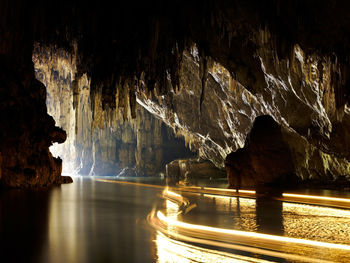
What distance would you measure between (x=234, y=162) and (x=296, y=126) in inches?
110

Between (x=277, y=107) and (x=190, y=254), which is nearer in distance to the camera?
(x=190, y=254)

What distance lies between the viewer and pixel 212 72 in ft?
45.4

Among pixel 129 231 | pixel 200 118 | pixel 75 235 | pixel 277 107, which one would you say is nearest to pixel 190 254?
pixel 129 231

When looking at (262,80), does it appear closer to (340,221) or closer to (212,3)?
(212,3)

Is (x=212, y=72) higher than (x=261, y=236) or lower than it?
higher

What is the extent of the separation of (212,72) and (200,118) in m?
3.04

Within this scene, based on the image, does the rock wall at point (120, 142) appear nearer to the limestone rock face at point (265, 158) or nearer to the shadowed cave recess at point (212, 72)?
the shadowed cave recess at point (212, 72)

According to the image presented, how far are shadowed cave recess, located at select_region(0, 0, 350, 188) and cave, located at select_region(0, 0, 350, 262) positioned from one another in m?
0.04

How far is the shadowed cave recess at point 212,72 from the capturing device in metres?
7.84

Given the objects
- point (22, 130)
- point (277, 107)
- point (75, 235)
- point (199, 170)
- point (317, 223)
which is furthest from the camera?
point (199, 170)

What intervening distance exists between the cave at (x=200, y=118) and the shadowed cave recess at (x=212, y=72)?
4 centimetres

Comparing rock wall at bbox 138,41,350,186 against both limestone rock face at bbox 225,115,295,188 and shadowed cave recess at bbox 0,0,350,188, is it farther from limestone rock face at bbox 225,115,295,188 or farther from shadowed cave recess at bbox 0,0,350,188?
limestone rock face at bbox 225,115,295,188

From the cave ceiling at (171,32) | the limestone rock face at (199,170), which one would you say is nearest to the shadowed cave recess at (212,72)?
the cave ceiling at (171,32)

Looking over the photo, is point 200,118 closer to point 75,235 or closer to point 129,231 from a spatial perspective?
point 129,231
